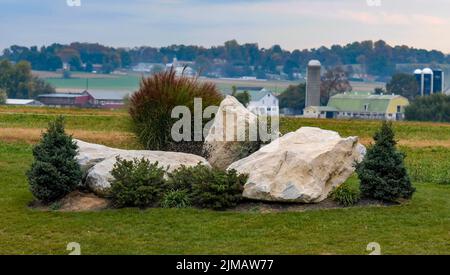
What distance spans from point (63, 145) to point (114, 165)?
1.24 metres

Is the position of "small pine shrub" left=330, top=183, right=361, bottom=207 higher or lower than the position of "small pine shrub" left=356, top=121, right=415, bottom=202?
lower

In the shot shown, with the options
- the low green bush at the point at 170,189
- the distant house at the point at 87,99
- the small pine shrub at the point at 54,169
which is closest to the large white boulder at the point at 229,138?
the low green bush at the point at 170,189

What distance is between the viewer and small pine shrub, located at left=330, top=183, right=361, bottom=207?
16.2 meters

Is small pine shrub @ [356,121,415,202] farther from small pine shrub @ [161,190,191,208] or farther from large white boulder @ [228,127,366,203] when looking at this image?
small pine shrub @ [161,190,191,208]

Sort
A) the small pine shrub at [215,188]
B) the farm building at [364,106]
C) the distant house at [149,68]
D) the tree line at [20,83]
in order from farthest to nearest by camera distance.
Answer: the tree line at [20,83] < the farm building at [364,106] < the distant house at [149,68] < the small pine shrub at [215,188]

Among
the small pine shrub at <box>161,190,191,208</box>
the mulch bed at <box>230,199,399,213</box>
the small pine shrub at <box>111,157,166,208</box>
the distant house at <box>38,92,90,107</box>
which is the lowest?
the distant house at <box>38,92,90,107</box>

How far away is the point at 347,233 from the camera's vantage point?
46.3ft

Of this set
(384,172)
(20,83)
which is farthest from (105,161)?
(20,83)

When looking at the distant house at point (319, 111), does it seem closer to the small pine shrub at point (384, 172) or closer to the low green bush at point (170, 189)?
the small pine shrub at point (384, 172)

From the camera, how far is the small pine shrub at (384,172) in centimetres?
1614

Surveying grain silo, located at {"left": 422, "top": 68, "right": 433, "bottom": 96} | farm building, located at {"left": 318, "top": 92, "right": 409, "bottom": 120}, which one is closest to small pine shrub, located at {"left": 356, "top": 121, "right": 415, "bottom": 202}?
farm building, located at {"left": 318, "top": 92, "right": 409, "bottom": 120}

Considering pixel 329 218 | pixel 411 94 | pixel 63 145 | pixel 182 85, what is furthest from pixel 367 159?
pixel 411 94

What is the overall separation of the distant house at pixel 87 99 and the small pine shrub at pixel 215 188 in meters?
68.9

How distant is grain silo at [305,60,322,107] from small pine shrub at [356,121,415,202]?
355 ft
